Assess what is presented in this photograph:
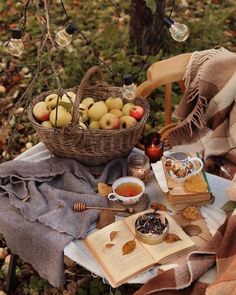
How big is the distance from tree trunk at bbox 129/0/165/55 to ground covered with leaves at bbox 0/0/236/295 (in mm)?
73

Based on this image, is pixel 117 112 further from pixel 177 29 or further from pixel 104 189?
pixel 177 29

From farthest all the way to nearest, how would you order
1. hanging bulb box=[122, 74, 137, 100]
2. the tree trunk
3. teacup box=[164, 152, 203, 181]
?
the tree trunk < teacup box=[164, 152, 203, 181] < hanging bulb box=[122, 74, 137, 100]

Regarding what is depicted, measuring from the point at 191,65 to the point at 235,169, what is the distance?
2.04 ft

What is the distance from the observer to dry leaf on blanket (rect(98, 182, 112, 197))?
90.0 inches

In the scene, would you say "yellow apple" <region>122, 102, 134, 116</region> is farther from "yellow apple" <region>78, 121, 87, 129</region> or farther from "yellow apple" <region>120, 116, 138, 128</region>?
"yellow apple" <region>78, 121, 87, 129</region>

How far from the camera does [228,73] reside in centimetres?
279

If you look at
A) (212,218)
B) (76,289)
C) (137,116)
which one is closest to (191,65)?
(137,116)

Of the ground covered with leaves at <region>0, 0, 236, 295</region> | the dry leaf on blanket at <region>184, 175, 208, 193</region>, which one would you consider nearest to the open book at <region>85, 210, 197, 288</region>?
the dry leaf on blanket at <region>184, 175, 208, 193</region>

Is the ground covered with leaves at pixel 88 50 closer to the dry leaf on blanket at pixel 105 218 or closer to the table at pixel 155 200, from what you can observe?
the table at pixel 155 200

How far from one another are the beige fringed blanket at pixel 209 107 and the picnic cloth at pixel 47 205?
58cm

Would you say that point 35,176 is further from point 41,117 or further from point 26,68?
point 26,68

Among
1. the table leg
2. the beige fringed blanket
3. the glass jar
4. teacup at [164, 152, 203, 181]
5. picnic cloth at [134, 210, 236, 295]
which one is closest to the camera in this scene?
picnic cloth at [134, 210, 236, 295]

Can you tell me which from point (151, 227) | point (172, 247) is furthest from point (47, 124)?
point (172, 247)

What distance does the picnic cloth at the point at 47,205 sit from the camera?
2148mm
